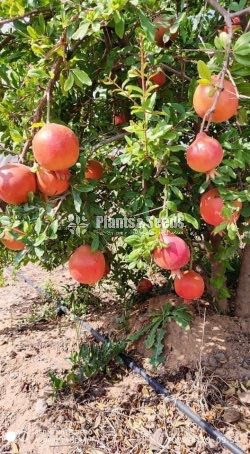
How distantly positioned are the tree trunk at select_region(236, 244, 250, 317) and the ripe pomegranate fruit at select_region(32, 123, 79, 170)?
4.03ft

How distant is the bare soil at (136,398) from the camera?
1.75 meters

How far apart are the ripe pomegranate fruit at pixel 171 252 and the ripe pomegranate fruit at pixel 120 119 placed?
71 cm

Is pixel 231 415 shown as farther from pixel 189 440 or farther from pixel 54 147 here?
pixel 54 147

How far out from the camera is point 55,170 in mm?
1337

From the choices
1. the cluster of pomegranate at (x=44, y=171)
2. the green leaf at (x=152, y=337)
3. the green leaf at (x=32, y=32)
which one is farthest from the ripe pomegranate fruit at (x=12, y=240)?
the green leaf at (x=152, y=337)

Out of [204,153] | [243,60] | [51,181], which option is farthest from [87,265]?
[243,60]

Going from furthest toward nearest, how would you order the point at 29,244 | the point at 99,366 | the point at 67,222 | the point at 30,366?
the point at 30,366 → the point at 99,366 → the point at 67,222 → the point at 29,244

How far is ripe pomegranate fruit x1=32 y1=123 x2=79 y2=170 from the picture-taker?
125cm

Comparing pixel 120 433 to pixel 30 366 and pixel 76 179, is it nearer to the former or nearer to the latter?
pixel 30 366

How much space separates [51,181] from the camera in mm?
1369

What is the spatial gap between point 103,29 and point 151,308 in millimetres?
1390

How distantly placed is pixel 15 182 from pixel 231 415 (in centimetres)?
126

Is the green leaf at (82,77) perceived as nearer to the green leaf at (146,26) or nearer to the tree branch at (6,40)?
the green leaf at (146,26)

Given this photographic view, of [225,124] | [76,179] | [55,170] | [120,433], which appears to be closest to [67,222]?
[76,179]
